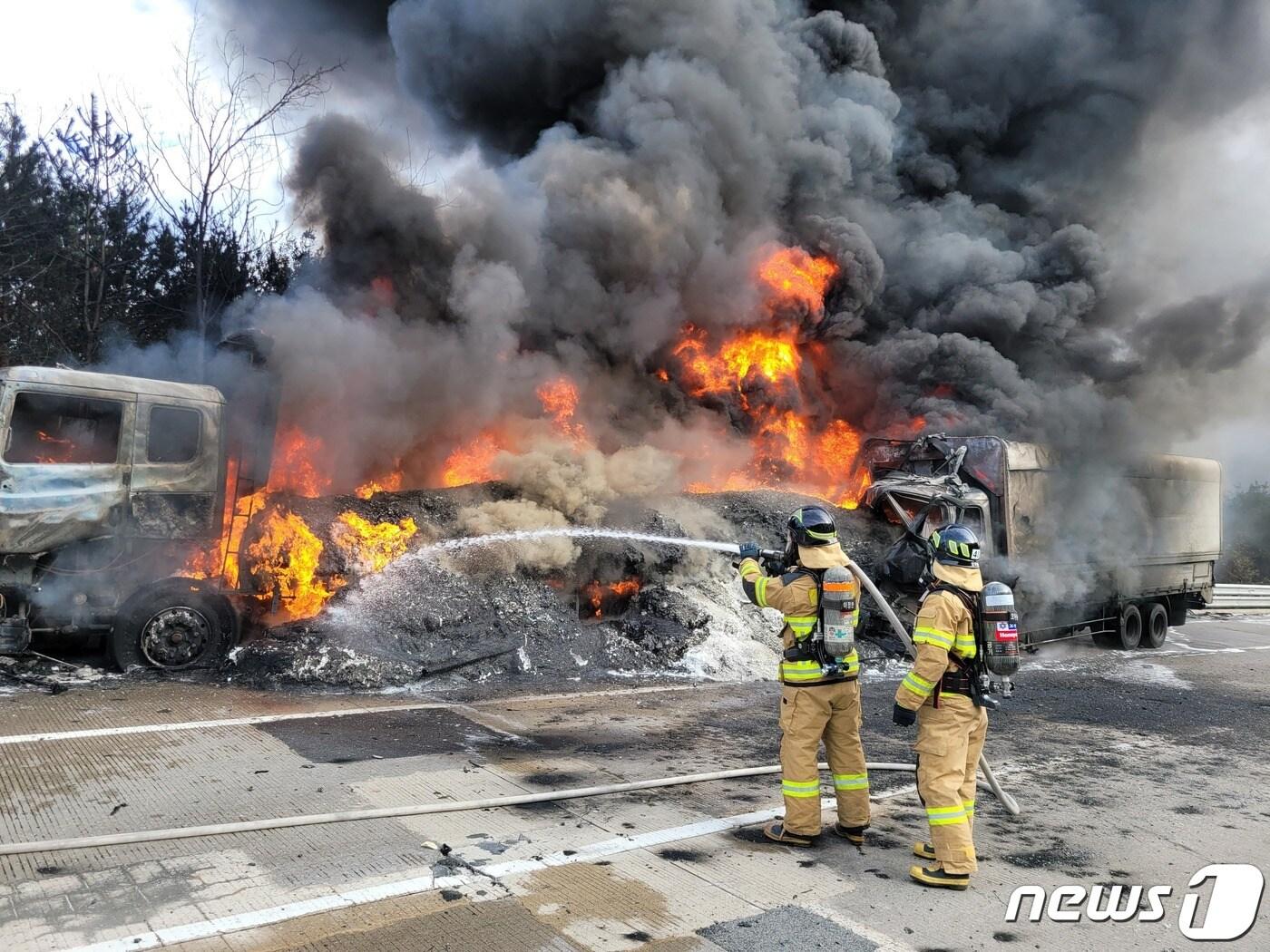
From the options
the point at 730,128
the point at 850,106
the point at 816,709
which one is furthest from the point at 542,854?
the point at 850,106

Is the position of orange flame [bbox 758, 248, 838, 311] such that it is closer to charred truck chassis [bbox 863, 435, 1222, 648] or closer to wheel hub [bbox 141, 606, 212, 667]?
charred truck chassis [bbox 863, 435, 1222, 648]

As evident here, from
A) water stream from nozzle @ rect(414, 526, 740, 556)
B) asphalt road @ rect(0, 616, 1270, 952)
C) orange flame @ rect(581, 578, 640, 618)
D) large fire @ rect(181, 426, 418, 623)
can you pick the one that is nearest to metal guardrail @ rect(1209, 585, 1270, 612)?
asphalt road @ rect(0, 616, 1270, 952)

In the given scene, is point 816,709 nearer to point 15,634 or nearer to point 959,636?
point 959,636

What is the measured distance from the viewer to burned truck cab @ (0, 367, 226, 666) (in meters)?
6.87

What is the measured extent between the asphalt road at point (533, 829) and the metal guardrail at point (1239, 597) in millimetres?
14742

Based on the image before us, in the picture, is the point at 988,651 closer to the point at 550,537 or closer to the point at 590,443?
the point at 550,537

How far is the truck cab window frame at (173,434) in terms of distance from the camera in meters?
7.48

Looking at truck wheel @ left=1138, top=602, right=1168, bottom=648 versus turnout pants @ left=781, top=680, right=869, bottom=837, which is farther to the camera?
truck wheel @ left=1138, top=602, right=1168, bottom=648

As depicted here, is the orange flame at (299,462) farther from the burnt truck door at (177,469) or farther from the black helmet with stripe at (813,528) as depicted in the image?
the black helmet with stripe at (813,528)

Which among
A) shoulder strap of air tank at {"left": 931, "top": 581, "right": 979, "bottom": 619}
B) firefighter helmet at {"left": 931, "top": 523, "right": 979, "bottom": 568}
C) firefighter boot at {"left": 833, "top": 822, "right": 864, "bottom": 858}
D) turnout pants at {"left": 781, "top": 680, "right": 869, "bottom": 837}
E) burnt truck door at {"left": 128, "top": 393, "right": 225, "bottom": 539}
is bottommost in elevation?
firefighter boot at {"left": 833, "top": 822, "right": 864, "bottom": 858}

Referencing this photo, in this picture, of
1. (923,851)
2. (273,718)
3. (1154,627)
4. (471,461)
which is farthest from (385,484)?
(1154,627)

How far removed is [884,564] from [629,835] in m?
6.24

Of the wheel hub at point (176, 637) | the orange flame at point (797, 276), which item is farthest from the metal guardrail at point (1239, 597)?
the wheel hub at point (176, 637)

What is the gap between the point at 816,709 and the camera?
170 inches
